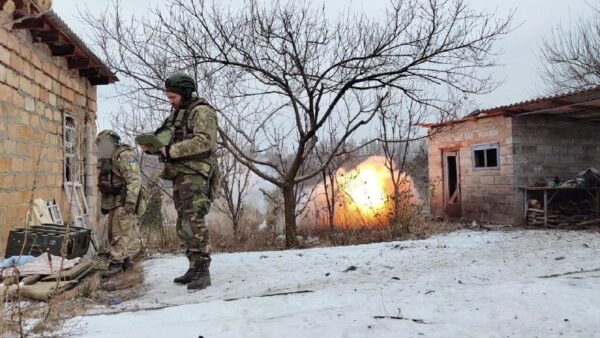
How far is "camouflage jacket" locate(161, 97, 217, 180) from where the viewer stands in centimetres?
398

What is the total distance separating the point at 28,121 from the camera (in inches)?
218

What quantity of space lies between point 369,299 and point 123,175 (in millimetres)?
3125

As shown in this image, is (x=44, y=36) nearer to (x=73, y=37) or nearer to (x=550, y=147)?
(x=73, y=37)

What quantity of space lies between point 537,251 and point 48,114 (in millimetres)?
6647

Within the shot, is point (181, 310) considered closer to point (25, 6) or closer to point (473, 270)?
point (473, 270)

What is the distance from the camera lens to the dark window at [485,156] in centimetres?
1162

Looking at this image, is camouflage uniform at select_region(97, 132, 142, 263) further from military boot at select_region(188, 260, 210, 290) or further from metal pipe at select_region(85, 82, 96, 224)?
metal pipe at select_region(85, 82, 96, 224)

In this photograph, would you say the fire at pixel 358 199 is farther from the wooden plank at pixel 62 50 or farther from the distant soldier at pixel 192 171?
the distant soldier at pixel 192 171

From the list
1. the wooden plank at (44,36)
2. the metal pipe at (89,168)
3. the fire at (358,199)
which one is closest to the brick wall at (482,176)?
the fire at (358,199)

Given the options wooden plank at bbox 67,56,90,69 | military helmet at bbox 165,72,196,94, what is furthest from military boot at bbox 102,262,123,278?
wooden plank at bbox 67,56,90,69

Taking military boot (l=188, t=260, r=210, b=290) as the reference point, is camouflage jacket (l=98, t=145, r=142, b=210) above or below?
above

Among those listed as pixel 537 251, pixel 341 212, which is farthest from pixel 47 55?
pixel 341 212

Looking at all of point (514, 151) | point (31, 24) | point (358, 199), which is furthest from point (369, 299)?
point (358, 199)

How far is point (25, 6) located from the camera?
4418 mm
